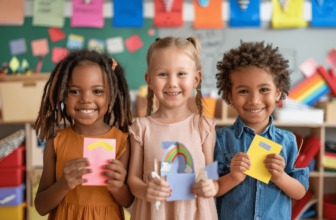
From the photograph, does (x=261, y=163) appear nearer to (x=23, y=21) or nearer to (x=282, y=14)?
(x=282, y=14)

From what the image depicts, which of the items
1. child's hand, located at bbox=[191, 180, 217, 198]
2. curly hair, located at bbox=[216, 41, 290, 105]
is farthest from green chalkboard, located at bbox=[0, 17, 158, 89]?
child's hand, located at bbox=[191, 180, 217, 198]

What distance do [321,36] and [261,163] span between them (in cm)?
203

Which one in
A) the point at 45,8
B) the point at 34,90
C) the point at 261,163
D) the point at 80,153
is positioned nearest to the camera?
the point at 261,163

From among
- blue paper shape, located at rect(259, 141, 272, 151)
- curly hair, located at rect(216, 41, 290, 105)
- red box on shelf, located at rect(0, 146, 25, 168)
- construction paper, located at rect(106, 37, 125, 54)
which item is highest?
construction paper, located at rect(106, 37, 125, 54)

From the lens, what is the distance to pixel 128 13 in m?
2.38

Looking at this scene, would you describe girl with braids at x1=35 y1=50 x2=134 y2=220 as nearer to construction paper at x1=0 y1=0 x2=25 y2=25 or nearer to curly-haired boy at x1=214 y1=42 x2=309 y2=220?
curly-haired boy at x1=214 y1=42 x2=309 y2=220

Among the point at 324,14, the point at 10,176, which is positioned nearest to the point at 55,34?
the point at 10,176

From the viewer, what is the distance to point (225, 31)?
8.00 ft

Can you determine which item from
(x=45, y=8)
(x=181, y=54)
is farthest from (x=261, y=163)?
(x=45, y=8)

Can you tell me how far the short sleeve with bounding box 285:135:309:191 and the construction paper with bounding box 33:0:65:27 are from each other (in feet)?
6.80

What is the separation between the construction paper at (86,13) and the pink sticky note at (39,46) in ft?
0.91

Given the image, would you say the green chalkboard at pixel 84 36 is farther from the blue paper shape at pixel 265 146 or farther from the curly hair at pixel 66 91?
the blue paper shape at pixel 265 146

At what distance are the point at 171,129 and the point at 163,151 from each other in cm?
8

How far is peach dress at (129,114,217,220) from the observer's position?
2.99ft
